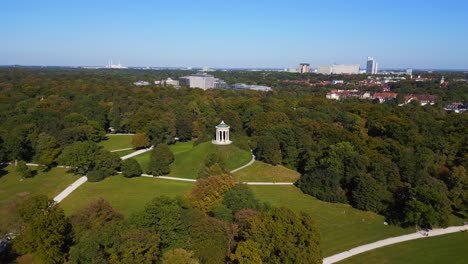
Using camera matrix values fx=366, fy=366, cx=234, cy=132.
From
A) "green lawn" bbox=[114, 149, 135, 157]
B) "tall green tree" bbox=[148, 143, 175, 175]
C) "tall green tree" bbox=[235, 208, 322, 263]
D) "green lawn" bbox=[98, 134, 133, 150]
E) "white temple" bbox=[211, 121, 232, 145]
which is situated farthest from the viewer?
"green lawn" bbox=[98, 134, 133, 150]

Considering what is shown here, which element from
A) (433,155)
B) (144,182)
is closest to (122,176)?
(144,182)

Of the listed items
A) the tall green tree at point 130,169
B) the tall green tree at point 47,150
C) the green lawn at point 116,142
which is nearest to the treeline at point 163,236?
the tall green tree at point 130,169

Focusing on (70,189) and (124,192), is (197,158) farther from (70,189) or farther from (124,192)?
(70,189)

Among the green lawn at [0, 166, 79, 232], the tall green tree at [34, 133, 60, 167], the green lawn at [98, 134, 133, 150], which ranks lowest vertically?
the green lawn at [0, 166, 79, 232]

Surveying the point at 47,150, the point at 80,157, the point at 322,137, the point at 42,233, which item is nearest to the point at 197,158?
the point at 80,157

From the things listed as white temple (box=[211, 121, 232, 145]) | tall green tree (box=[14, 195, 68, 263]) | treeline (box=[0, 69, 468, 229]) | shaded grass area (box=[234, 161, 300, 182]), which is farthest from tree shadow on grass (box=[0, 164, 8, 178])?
shaded grass area (box=[234, 161, 300, 182])

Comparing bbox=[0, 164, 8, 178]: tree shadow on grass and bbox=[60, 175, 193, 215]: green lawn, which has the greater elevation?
bbox=[60, 175, 193, 215]: green lawn

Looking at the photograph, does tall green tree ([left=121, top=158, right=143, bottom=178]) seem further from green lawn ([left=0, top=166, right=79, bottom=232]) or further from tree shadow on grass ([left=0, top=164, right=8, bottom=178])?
tree shadow on grass ([left=0, top=164, right=8, bottom=178])

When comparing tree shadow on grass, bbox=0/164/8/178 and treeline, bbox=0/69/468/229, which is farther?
tree shadow on grass, bbox=0/164/8/178

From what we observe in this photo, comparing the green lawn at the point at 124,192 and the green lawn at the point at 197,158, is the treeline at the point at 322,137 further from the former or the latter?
the green lawn at the point at 124,192
